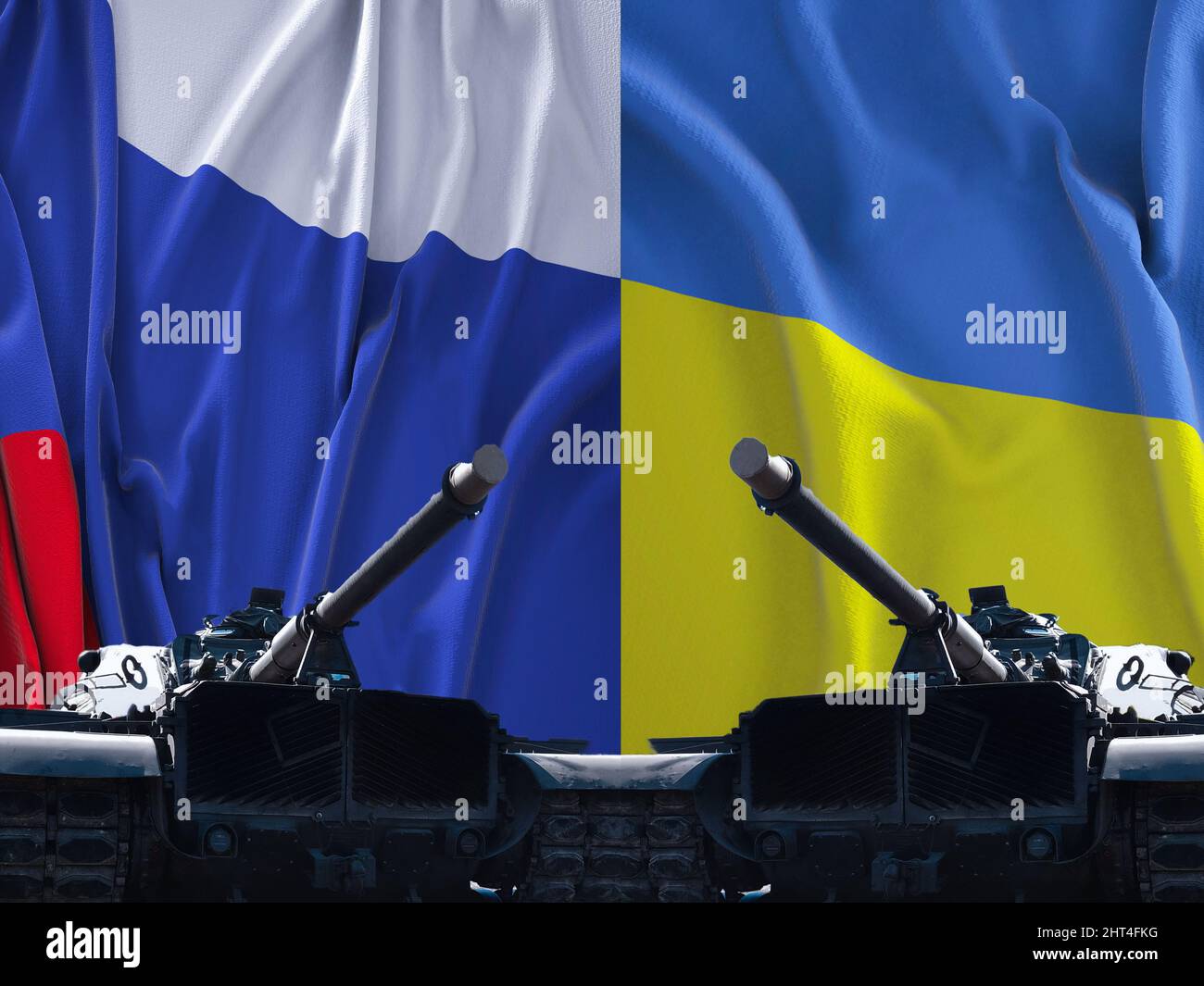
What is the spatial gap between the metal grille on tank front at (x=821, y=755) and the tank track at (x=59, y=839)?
2.85 metres

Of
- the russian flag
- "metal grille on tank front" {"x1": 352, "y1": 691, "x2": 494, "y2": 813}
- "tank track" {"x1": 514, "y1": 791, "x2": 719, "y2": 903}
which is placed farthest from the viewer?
the russian flag

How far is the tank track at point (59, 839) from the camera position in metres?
7.66

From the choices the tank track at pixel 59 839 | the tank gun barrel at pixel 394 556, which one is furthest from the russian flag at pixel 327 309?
the tank track at pixel 59 839

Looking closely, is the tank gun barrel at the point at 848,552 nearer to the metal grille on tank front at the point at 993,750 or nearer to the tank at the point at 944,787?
the tank at the point at 944,787

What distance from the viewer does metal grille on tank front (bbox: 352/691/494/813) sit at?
797 centimetres

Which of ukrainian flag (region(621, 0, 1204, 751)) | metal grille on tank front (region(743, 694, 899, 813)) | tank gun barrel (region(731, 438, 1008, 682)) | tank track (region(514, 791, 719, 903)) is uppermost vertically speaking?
ukrainian flag (region(621, 0, 1204, 751))

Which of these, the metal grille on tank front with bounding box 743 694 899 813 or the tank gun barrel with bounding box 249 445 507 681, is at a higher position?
the tank gun barrel with bounding box 249 445 507 681

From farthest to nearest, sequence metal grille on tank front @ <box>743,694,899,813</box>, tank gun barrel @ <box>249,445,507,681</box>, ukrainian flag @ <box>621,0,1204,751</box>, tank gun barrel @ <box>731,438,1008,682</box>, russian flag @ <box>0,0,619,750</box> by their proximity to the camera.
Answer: russian flag @ <box>0,0,619,750</box> → ukrainian flag @ <box>621,0,1204,751</box> → metal grille on tank front @ <box>743,694,899,813</box> → tank gun barrel @ <box>249,445,507,681</box> → tank gun barrel @ <box>731,438,1008,682</box>

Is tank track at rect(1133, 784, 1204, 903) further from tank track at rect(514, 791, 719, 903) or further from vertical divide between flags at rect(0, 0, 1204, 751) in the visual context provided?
vertical divide between flags at rect(0, 0, 1204, 751)

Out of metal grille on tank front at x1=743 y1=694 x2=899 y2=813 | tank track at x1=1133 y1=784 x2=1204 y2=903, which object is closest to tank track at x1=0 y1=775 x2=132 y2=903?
metal grille on tank front at x1=743 y1=694 x2=899 y2=813

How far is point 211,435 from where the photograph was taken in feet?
42.3

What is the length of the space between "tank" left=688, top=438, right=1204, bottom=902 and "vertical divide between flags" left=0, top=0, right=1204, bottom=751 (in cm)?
423

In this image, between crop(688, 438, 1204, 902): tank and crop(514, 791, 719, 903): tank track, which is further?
crop(514, 791, 719, 903): tank track

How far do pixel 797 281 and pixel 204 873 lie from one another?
256 inches
